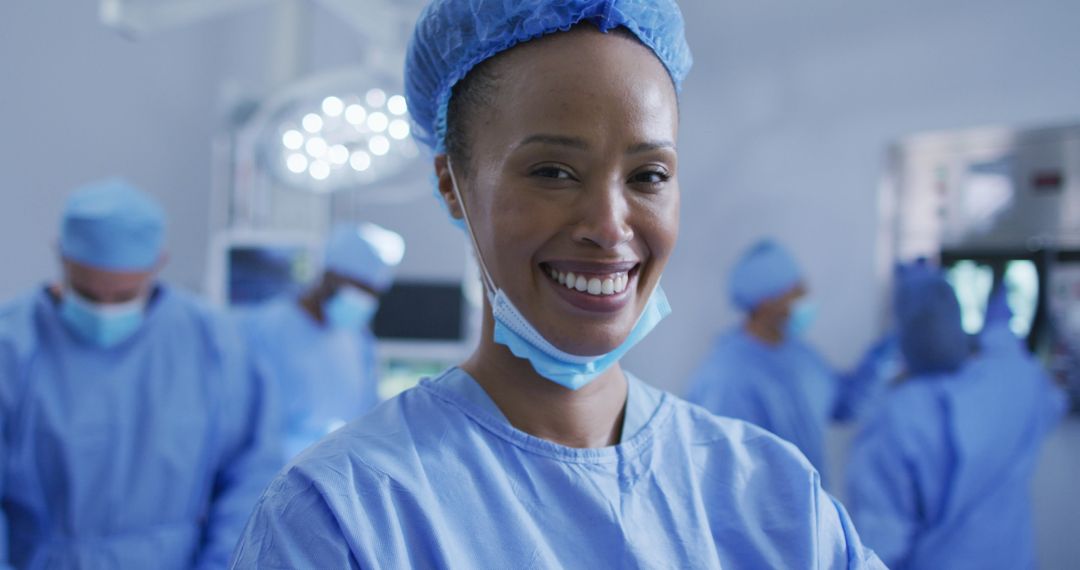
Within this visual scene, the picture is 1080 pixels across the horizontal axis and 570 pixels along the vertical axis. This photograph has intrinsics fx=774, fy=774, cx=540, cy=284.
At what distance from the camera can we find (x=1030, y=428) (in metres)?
2.02

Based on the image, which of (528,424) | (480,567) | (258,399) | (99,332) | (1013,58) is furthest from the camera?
(1013,58)

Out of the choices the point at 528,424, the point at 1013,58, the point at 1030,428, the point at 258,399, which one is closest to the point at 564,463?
the point at 528,424

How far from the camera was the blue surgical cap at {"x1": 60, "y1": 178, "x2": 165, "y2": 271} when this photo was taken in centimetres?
163

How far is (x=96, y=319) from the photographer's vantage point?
1642 mm

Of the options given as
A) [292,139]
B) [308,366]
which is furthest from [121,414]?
[308,366]

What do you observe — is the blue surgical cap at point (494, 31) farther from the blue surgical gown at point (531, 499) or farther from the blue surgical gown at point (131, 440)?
the blue surgical gown at point (131, 440)

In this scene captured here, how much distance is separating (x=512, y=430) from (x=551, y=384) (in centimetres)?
7

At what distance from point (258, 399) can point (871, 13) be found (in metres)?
2.33

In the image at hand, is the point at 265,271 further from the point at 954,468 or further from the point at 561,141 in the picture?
the point at 561,141

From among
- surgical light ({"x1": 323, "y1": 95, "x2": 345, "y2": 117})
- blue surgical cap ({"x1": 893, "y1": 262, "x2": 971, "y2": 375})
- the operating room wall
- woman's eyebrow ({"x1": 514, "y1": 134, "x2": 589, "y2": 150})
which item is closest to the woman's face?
woman's eyebrow ({"x1": 514, "y1": 134, "x2": 589, "y2": 150})

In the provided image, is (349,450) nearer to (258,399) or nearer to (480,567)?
(480,567)

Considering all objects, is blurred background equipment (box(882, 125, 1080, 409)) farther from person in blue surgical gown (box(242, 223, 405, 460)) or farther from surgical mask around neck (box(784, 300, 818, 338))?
person in blue surgical gown (box(242, 223, 405, 460))

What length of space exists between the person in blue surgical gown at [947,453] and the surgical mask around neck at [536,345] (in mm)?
1460

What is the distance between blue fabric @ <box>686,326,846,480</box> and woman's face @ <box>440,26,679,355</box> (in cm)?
176
